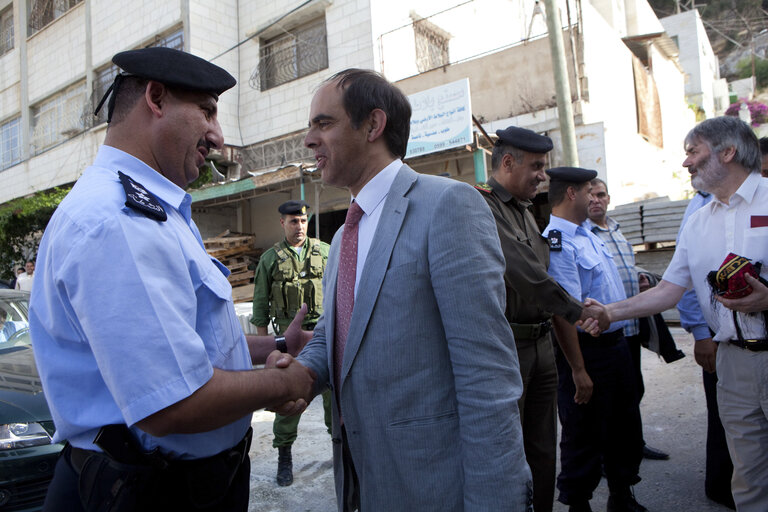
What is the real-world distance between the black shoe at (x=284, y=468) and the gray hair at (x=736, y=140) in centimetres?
351

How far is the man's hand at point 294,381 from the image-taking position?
1.57 metres

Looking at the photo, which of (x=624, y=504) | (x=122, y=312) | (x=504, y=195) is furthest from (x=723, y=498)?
(x=122, y=312)

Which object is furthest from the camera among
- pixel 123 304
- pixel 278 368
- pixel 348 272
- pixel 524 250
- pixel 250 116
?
pixel 250 116

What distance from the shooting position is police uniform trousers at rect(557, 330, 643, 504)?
10.6ft

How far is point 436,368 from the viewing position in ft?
5.07

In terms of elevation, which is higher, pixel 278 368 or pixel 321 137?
pixel 321 137

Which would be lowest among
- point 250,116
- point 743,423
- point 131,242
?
point 743,423

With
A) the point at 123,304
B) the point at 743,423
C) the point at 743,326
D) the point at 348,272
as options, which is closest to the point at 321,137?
the point at 348,272

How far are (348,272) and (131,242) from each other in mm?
730

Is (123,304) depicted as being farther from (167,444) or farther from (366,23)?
(366,23)

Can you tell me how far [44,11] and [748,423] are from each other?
23.9 meters

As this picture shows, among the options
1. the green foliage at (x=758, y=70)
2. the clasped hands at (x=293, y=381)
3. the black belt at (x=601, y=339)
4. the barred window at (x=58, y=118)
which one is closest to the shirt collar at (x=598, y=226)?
the black belt at (x=601, y=339)

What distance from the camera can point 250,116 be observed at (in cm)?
1386

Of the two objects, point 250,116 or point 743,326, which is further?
point 250,116
